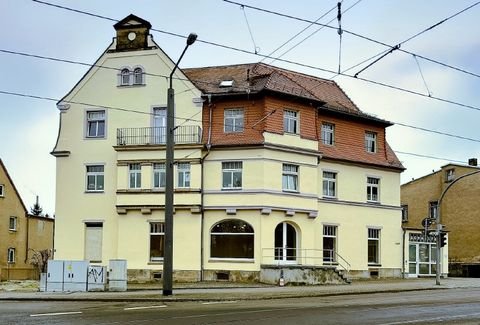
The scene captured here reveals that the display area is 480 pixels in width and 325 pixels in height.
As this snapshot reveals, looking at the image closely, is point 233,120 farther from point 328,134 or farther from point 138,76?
point 328,134

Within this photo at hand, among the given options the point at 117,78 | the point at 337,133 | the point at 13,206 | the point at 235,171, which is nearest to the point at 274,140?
the point at 235,171

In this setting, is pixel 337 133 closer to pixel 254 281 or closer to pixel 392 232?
pixel 392 232

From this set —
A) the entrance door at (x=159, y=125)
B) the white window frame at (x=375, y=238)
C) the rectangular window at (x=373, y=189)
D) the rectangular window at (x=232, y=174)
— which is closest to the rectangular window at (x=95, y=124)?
the entrance door at (x=159, y=125)

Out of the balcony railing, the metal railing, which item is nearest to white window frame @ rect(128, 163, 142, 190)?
the balcony railing

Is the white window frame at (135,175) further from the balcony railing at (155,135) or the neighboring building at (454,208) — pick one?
the neighboring building at (454,208)

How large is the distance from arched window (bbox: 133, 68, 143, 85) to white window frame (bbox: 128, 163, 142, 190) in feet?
15.6

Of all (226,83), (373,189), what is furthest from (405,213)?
(226,83)

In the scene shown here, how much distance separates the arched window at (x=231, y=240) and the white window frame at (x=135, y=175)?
4.76 metres

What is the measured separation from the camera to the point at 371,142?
45.0 metres

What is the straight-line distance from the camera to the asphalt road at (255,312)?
17516 mm

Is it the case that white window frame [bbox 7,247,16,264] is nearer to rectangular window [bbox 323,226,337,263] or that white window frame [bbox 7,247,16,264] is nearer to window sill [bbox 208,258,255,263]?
window sill [bbox 208,258,255,263]

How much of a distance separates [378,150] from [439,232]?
8.77m

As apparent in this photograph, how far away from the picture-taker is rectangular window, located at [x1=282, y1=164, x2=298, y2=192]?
38.1 meters

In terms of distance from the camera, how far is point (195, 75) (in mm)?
42062
